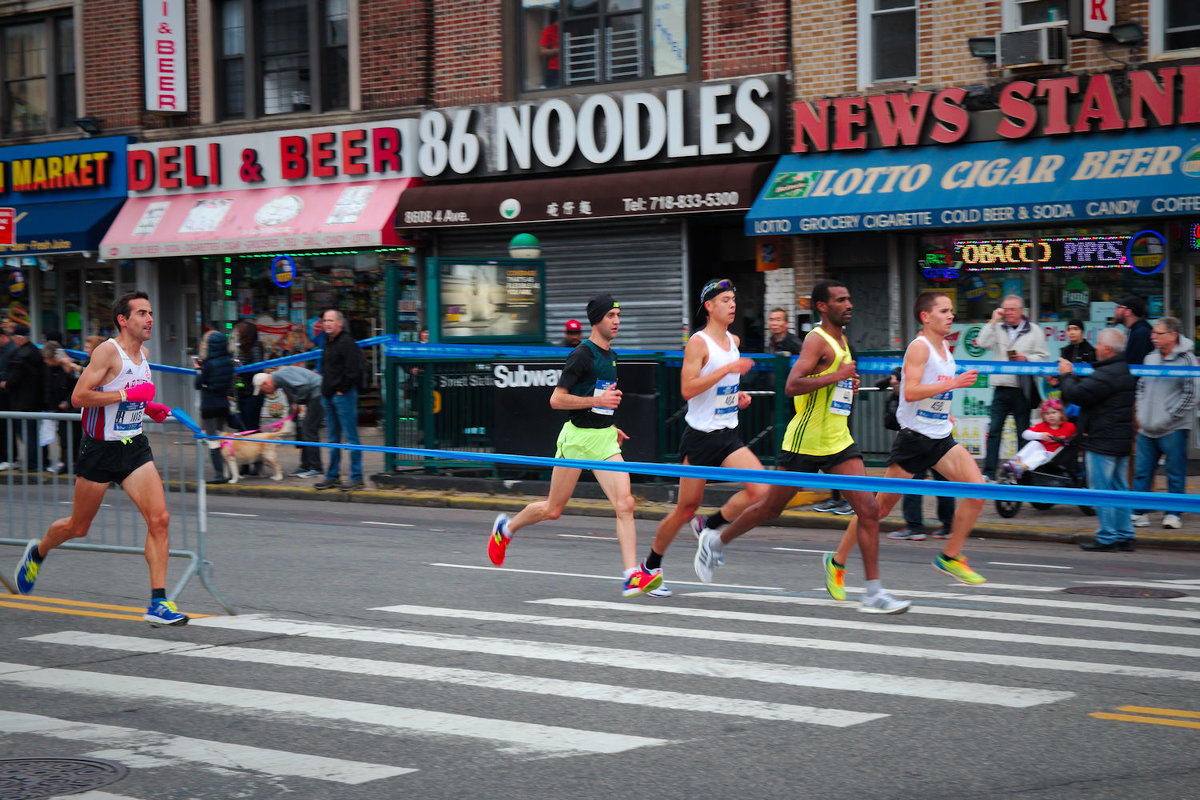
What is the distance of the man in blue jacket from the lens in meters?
12.0

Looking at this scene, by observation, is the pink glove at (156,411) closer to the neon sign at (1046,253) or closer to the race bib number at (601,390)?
the race bib number at (601,390)

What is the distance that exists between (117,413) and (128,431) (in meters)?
0.13

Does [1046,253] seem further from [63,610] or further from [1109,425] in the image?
[63,610]

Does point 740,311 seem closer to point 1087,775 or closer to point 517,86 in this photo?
point 517,86

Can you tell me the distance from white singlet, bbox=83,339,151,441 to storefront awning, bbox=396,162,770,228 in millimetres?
11516

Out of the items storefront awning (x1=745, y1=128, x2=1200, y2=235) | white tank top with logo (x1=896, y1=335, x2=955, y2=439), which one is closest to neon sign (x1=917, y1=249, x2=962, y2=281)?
storefront awning (x1=745, y1=128, x2=1200, y2=235)

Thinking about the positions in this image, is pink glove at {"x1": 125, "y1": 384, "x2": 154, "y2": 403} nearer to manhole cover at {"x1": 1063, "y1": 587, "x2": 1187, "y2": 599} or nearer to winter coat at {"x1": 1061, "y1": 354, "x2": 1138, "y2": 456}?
manhole cover at {"x1": 1063, "y1": 587, "x2": 1187, "y2": 599}

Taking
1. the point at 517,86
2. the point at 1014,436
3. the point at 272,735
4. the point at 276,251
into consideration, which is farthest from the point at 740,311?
the point at 272,735

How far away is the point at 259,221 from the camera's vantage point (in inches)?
926

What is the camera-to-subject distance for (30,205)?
26875 millimetres

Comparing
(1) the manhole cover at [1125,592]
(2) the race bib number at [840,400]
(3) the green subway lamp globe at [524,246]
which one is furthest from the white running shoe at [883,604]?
(3) the green subway lamp globe at [524,246]

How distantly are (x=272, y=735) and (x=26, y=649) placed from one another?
278 centimetres

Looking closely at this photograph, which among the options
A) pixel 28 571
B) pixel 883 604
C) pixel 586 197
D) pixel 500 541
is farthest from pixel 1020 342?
pixel 28 571

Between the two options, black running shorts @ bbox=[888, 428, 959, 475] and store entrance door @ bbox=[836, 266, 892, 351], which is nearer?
black running shorts @ bbox=[888, 428, 959, 475]
